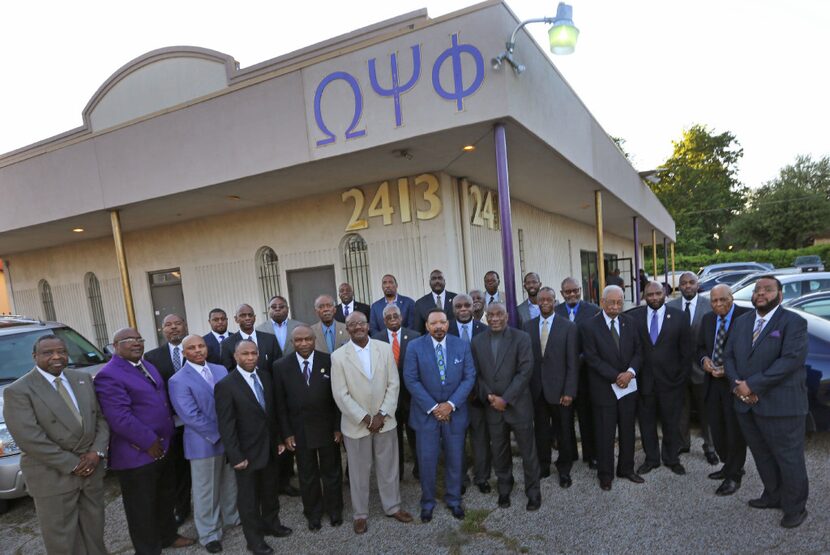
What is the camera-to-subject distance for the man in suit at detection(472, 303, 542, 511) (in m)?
3.92

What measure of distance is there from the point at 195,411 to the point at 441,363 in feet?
6.88

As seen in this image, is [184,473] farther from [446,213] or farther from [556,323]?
[446,213]

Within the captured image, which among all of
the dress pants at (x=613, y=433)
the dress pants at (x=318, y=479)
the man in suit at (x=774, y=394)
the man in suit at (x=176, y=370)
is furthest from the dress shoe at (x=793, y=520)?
the man in suit at (x=176, y=370)

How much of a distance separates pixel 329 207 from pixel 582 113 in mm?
5085

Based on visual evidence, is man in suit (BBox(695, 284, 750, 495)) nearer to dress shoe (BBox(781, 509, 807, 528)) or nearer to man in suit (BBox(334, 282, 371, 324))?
dress shoe (BBox(781, 509, 807, 528))

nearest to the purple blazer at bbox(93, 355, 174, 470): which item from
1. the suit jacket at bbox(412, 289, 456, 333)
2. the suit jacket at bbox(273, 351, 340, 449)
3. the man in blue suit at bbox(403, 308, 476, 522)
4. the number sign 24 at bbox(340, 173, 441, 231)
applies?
the suit jacket at bbox(273, 351, 340, 449)

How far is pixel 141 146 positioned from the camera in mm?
7051

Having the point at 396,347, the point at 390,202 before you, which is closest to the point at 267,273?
the point at 390,202

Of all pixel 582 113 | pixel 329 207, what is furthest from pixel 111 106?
pixel 582 113

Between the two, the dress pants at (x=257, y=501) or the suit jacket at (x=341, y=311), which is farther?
the suit jacket at (x=341, y=311)

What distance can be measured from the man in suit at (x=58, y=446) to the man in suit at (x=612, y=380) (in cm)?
426

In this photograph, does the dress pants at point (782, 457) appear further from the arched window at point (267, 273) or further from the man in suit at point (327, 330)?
the arched window at point (267, 273)

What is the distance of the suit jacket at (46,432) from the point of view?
3000 mm

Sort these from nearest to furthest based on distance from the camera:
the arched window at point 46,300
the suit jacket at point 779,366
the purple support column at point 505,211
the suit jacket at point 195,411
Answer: the suit jacket at point 779,366, the suit jacket at point 195,411, the purple support column at point 505,211, the arched window at point 46,300
